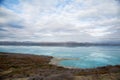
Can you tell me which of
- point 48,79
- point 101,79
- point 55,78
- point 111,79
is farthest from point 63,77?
point 111,79

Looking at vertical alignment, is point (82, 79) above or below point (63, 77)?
below

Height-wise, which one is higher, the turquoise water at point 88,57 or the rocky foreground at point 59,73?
the rocky foreground at point 59,73

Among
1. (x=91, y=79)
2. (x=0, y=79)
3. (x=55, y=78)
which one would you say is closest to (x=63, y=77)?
(x=55, y=78)

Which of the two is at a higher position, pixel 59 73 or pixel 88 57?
pixel 59 73

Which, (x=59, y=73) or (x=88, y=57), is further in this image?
(x=88, y=57)

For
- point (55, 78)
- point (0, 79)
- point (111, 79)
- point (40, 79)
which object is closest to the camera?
point (55, 78)

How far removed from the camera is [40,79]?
769 centimetres

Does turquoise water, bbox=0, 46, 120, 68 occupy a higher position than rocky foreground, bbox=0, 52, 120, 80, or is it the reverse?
rocky foreground, bbox=0, 52, 120, 80

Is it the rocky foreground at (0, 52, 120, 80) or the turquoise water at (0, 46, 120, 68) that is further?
the turquoise water at (0, 46, 120, 68)

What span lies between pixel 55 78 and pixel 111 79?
4.72 metres

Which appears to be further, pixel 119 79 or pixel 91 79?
pixel 91 79

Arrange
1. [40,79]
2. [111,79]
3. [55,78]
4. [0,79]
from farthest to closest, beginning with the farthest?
[0,79] → [111,79] → [40,79] → [55,78]

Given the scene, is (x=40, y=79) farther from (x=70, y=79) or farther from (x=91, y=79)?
(x=91, y=79)

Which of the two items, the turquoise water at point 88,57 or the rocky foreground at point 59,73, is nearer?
the rocky foreground at point 59,73
